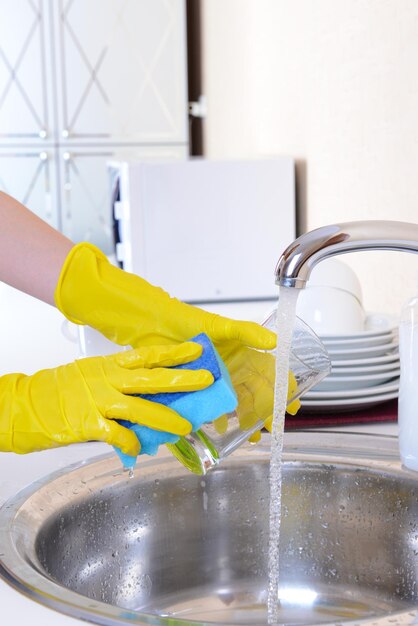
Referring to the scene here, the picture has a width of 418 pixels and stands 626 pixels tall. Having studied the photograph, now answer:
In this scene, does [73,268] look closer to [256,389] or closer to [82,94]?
[256,389]

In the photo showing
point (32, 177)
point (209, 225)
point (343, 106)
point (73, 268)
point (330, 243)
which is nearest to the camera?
point (330, 243)

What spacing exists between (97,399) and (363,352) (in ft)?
1.58

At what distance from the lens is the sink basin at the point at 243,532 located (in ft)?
3.35

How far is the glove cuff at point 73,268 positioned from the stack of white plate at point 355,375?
0.33m

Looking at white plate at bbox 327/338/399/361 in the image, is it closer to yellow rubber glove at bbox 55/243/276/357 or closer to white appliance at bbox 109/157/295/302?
yellow rubber glove at bbox 55/243/276/357

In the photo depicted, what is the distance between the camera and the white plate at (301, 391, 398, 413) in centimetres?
120

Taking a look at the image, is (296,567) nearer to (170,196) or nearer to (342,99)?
(342,99)

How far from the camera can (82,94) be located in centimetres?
361

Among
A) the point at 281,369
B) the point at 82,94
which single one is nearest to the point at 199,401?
the point at 281,369

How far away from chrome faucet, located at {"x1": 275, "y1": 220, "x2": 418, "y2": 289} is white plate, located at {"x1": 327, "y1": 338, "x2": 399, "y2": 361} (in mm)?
433

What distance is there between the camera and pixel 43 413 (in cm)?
89

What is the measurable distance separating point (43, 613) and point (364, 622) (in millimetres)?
240

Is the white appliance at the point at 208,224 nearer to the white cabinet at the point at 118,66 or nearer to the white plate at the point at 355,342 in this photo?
the white plate at the point at 355,342

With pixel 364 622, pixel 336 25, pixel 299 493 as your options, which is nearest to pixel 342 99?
pixel 336 25
